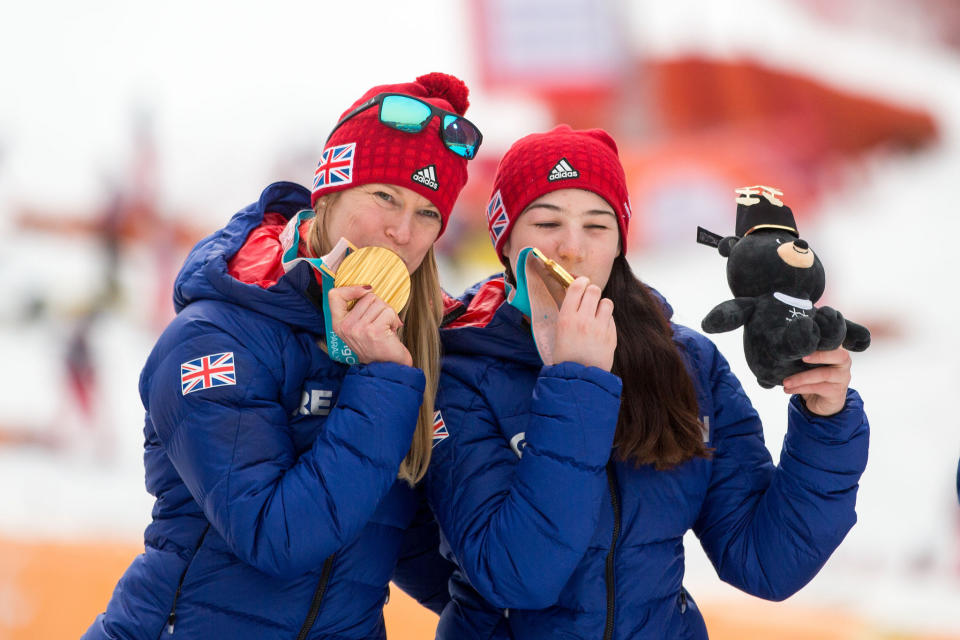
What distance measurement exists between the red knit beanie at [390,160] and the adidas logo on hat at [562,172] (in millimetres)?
157

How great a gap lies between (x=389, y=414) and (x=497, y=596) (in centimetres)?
31

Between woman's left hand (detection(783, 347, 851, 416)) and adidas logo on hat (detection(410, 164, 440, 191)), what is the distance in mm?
621

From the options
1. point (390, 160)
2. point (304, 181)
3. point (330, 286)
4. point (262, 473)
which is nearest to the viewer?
point (262, 473)

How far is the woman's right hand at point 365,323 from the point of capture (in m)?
1.34

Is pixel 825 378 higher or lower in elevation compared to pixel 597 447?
higher

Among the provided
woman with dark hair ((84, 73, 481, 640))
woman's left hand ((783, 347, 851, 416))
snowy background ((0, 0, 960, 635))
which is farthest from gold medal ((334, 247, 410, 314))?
snowy background ((0, 0, 960, 635))

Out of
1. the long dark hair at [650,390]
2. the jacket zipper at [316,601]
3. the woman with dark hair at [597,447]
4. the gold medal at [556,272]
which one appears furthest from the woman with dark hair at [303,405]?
the long dark hair at [650,390]

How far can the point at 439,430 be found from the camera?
1511 mm

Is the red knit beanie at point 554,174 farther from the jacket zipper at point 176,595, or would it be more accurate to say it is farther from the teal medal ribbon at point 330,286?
the jacket zipper at point 176,595

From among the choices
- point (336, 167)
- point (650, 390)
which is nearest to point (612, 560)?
point (650, 390)

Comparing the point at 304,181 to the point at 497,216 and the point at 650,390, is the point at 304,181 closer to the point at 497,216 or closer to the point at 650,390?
the point at 497,216

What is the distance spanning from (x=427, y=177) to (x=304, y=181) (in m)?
2.93

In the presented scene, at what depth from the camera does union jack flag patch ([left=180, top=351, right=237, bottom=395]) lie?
1.33 m

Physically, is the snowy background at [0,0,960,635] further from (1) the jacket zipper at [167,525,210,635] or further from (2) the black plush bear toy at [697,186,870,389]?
(1) the jacket zipper at [167,525,210,635]
